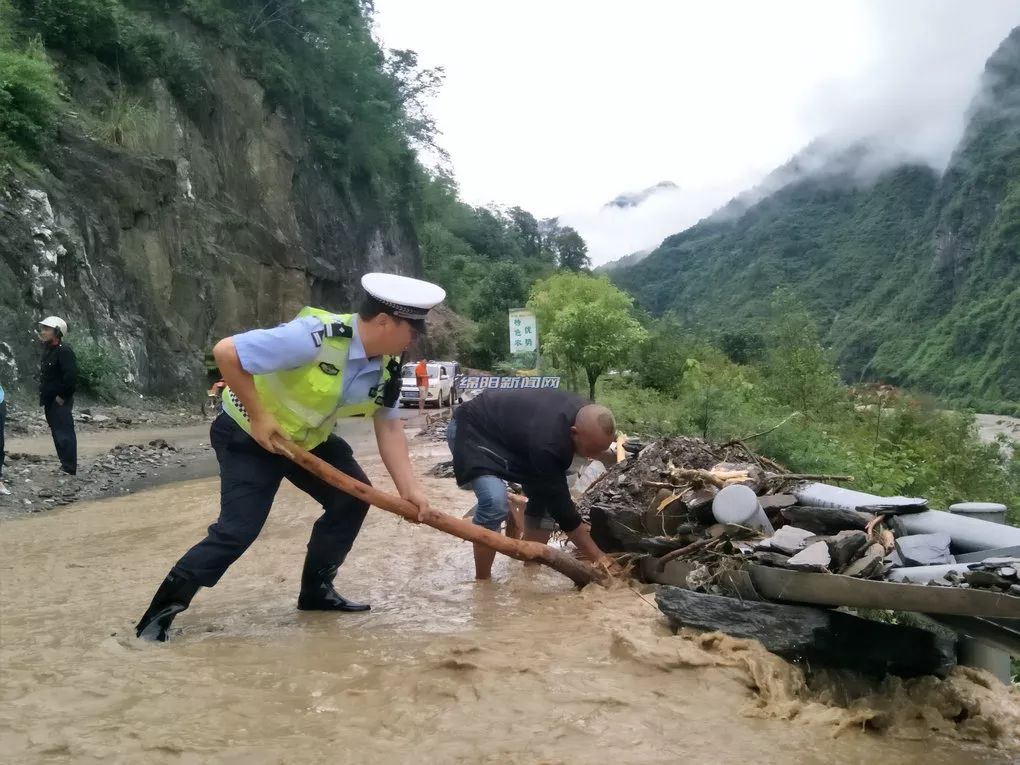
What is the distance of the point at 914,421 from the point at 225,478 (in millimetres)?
11905

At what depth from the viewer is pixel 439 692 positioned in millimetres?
2975

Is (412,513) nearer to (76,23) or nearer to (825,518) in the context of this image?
(825,518)

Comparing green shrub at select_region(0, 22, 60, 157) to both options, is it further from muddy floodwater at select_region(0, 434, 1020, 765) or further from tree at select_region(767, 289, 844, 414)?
tree at select_region(767, 289, 844, 414)

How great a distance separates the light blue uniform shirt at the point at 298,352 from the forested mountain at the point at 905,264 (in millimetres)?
24821

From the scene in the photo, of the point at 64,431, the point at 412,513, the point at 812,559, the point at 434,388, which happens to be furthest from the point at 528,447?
the point at 434,388

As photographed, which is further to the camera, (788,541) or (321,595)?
(321,595)

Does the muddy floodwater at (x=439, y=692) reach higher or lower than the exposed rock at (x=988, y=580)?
lower

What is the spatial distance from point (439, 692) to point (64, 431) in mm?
7056

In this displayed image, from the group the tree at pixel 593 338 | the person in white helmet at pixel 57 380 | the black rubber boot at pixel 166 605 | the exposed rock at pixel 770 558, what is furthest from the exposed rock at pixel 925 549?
the tree at pixel 593 338

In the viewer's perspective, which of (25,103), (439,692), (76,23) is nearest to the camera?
(439,692)

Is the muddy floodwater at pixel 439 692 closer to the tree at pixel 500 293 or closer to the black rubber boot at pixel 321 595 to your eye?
the black rubber boot at pixel 321 595

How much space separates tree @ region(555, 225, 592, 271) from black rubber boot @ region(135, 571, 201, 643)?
7203 cm

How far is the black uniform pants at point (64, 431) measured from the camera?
8.42 metres

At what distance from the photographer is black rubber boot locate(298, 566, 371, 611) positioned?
410cm
